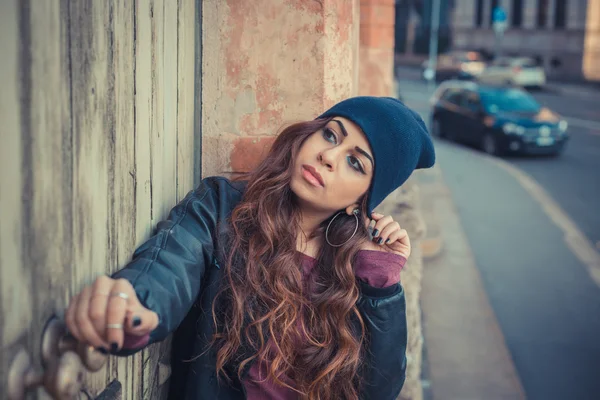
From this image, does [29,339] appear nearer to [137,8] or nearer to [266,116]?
[137,8]

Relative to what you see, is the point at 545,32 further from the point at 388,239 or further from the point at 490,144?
the point at 388,239

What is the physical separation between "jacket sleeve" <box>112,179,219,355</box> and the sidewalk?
2766 mm

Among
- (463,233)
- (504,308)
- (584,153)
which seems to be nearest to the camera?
(504,308)

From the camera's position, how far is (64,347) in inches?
59.6

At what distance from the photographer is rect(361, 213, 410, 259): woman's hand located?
217 centimetres

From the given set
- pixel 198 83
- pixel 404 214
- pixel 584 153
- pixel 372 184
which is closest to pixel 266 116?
pixel 198 83

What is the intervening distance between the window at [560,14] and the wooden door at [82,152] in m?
42.6

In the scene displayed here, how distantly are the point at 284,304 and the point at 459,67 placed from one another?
34794 millimetres

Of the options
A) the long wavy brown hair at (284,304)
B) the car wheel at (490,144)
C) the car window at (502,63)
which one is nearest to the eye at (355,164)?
the long wavy brown hair at (284,304)

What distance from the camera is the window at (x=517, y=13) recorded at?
44062 millimetres

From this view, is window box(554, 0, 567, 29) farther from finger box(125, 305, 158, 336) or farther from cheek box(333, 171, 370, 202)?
finger box(125, 305, 158, 336)

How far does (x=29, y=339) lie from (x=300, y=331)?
869mm

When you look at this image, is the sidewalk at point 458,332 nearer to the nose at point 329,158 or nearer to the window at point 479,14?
the nose at point 329,158

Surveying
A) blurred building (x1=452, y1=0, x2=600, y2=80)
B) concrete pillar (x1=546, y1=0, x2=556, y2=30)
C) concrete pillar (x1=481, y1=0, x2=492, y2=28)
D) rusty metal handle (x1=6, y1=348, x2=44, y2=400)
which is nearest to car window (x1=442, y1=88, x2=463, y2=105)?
rusty metal handle (x1=6, y1=348, x2=44, y2=400)
